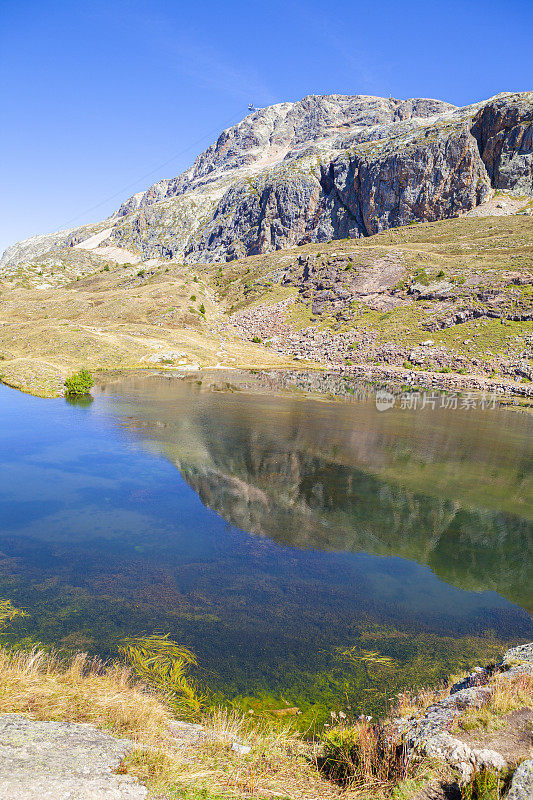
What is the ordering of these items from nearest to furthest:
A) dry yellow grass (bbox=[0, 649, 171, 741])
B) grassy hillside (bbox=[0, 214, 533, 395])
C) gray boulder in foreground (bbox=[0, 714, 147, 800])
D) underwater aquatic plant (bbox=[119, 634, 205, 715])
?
1. gray boulder in foreground (bbox=[0, 714, 147, 800])
2. dry yellow grass (bbox=[0, 649, 171, 741])
3. underwater aquatic plant (bbox=[119, 634, 205, 715])
4. grassy hillside (bbox=[0, 214, 533, 395])

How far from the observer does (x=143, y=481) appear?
74.4 feet

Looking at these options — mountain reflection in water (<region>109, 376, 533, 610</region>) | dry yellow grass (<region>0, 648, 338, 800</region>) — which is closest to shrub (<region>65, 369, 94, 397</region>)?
mountain reflection in water (<region>109, 376, 533, 610</region>)

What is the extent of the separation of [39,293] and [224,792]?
14204cm

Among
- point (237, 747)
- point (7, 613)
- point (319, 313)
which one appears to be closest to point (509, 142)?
point (319, 313)

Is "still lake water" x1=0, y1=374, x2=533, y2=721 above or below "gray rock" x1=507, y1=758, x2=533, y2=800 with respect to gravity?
below

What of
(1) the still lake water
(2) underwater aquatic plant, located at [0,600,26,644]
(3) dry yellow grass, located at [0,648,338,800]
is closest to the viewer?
(3) dry yellow grass, located at [0,648,338,800]

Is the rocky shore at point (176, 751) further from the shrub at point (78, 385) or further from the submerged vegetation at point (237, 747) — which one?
the shrub at point (78, 385)

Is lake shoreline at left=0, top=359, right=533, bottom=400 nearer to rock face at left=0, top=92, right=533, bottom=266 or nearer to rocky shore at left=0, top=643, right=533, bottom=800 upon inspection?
rocky shore at left=0, top=643, right=533, bottom=800

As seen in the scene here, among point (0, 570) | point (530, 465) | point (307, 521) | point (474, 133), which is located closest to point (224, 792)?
point (0, 570)

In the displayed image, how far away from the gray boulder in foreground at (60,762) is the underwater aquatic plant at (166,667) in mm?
3223

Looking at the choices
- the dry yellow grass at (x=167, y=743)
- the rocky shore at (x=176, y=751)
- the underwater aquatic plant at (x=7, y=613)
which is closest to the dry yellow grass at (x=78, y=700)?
the dry yellow grass at (x=167, y=743)

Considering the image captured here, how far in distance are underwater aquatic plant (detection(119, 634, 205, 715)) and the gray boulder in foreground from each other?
3223mm

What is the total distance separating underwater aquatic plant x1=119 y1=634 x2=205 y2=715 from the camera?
9320mm

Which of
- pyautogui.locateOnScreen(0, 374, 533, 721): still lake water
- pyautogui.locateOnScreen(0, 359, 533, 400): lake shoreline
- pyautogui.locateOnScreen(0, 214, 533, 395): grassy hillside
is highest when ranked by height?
pyautogui.locateOnScreen(0, 214, 533, 395): grassy hillside
